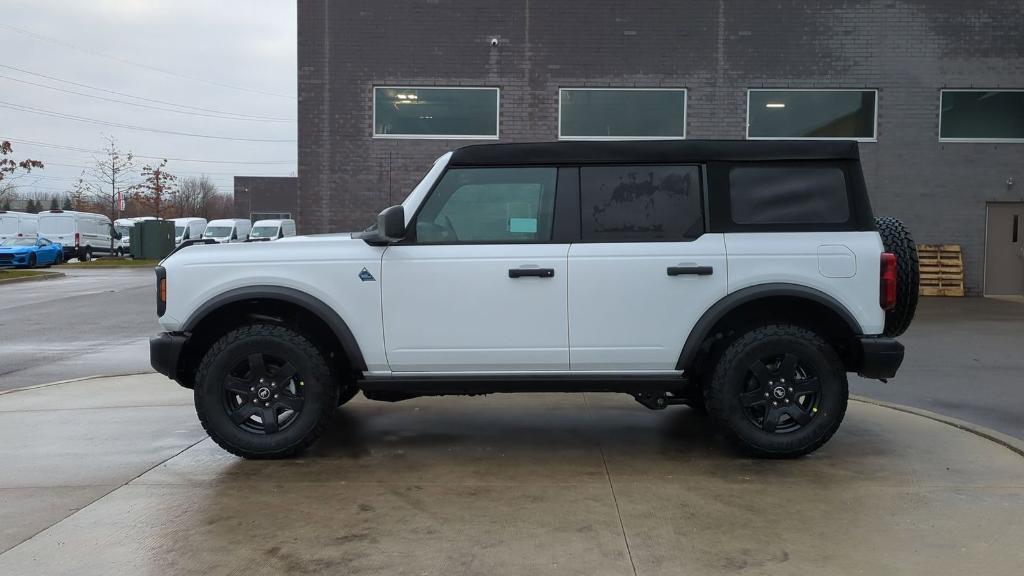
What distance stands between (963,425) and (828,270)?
208cm

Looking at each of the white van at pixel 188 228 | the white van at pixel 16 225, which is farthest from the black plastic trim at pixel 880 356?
the white van at pixel 188 228

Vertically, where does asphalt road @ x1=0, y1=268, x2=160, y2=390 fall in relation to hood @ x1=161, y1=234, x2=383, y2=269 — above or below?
below

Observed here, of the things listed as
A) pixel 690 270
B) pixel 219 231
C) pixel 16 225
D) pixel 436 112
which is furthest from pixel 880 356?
pixel 219 231

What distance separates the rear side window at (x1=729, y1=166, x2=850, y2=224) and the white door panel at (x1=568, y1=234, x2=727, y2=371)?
16.0 inches

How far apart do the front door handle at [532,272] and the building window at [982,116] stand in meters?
16.0

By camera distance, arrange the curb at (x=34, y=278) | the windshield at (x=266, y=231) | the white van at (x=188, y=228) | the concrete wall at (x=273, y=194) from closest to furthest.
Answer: the curb at (x=34, y=278)
the windshield at (x=266, y=231)
the white van at (x=188, y=228)
the concrete wall at (x=273, y=194)

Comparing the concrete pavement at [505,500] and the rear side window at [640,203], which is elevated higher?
the rear side window at [640,203]

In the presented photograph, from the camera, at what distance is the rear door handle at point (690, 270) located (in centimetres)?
514

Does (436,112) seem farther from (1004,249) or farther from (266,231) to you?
(266,231)

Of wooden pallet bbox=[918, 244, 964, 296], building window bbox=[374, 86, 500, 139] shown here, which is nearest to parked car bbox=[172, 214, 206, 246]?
building window bbox=[374, 86, 500, 139]

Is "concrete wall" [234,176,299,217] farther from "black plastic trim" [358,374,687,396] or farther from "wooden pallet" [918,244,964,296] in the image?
"black plastic trim" [358,374,687,396]

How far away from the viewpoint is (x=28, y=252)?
3231 centimetres

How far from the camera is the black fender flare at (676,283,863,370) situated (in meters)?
5.14

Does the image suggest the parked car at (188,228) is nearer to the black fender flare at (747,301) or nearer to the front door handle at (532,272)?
the front door handle at (532,272)
